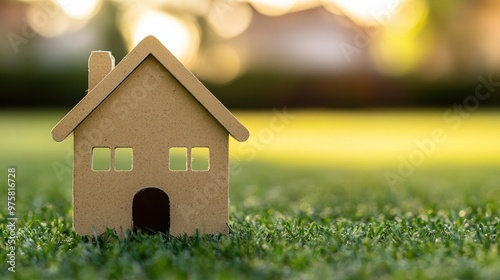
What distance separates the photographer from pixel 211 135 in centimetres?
364

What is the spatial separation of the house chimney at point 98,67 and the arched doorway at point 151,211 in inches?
26.4

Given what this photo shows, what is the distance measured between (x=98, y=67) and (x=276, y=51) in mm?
27216

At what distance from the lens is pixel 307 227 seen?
4070 mm

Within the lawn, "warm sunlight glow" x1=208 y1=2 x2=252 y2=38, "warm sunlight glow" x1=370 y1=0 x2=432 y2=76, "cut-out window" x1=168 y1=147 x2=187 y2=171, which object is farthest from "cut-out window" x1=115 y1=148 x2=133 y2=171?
"warm sunlight glow" x1=370 y1=0 x2=432 y2=76

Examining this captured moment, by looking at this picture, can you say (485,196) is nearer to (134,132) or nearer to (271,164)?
(134,132)

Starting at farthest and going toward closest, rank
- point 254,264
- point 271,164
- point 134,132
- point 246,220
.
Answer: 1. point 271,164
2. point 246,220
3. point 134,132
4. point 254,264

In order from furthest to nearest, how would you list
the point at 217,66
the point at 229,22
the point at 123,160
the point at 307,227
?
the point at 229,22 < the point at 217,66 < the point at 123,160 < the point at 307,227

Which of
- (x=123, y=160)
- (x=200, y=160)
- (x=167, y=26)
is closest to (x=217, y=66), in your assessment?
(x=167, y=26)

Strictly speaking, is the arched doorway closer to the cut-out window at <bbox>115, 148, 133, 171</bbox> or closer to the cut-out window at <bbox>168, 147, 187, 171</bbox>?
the cut-out window at <bbox>168, 147, 187, 171</bbox>

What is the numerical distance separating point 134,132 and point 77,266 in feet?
2.93

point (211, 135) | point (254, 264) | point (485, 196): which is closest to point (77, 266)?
point (254, 264)

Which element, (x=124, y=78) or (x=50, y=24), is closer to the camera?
(x=124, y=78)

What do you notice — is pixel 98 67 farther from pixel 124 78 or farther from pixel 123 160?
pixel 123 160

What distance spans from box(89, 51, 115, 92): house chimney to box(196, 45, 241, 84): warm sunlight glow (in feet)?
82.6
